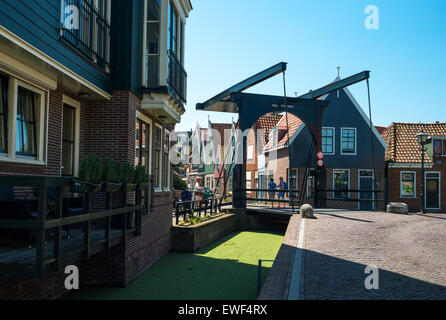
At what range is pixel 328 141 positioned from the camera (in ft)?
78.9

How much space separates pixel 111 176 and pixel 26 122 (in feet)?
5.87

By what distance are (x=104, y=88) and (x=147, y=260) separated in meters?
4.40

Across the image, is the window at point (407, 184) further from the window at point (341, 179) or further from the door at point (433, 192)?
the window at point (341, 179)

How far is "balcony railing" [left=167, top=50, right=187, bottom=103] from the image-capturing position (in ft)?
32.9

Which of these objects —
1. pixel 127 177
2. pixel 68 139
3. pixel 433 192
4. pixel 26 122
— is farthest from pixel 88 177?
pixel 433 192

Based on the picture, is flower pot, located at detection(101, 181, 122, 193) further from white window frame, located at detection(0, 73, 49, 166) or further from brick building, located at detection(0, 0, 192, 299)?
white window frame, located at detection(0, 73, 49, 166)

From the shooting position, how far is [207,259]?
36.9 ft

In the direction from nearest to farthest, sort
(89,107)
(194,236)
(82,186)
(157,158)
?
(82,186)
(89,107)
(157,158)
(194,236)

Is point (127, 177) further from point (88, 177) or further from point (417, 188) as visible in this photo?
point (417, 188)

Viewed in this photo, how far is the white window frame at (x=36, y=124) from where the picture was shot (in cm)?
590

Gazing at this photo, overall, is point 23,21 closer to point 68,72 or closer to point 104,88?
point 68,72

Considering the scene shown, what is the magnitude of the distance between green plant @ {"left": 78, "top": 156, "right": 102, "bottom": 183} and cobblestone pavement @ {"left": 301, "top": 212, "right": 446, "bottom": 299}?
3.32 m

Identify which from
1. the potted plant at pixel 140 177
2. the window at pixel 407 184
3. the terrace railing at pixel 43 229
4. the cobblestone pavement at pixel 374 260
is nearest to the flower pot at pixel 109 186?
the terrace railing at pixel 43 229

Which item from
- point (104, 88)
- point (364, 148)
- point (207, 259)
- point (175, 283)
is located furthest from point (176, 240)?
point (364, 148)
